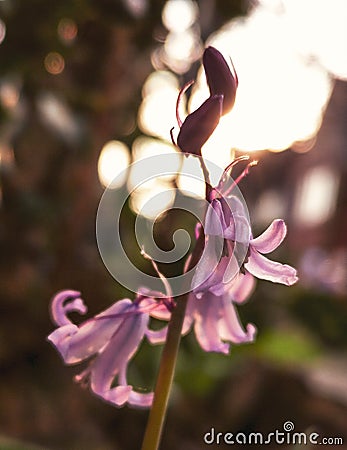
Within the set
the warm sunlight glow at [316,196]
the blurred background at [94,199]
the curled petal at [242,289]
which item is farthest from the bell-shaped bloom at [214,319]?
the warm sunlight glow at [316,196]

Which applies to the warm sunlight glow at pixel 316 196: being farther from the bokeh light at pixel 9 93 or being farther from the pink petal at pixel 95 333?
the pink petal at pixel 95 333

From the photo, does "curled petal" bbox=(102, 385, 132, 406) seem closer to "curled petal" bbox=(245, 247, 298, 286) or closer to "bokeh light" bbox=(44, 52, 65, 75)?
"curled petal" bbox=(245, 247, 298, 286)

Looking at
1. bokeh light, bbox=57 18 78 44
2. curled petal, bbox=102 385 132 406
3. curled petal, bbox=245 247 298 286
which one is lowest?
curled petal, bbox=102 385 132 406

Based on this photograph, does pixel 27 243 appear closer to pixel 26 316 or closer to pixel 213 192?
pixel 26 316

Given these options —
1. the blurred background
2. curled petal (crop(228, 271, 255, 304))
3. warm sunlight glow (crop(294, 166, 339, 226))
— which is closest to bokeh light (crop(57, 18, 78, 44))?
the blurred background

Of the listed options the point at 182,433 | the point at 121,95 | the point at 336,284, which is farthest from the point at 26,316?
the point at 336,284

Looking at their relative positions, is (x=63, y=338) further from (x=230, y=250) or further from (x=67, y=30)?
(x=67, y=30)
